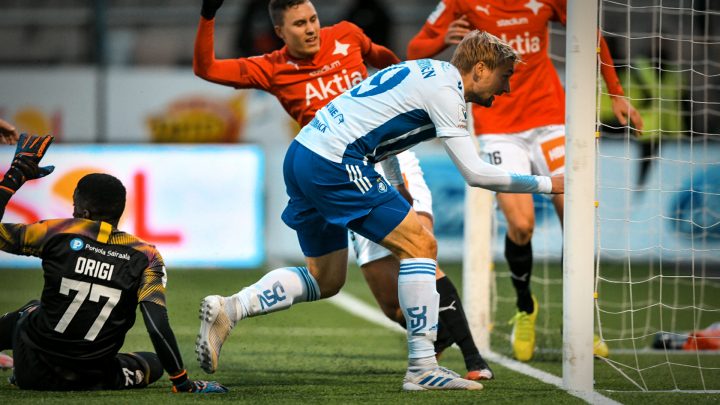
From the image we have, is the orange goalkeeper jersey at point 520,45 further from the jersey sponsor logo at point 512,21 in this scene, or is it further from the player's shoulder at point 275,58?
the player's shoulder at point 275,58

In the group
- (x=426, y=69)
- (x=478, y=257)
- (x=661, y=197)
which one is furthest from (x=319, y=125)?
(x=661, y=197)

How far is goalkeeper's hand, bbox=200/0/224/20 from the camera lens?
17.7 feet

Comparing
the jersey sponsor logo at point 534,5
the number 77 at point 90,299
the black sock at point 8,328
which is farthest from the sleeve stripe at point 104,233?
the jersey sponsor logo at point 534,5

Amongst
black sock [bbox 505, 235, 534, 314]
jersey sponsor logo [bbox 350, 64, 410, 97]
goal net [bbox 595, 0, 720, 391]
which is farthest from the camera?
goal net [bbox 595, 0, 720, 391]

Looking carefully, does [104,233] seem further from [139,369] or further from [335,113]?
[335,113]

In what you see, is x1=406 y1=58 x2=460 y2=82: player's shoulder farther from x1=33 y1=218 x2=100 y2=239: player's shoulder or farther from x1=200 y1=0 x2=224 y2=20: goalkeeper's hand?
x1=33 y1=218 x2=100 y2=239: player's shoulder

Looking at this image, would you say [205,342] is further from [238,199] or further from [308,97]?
[238,199]

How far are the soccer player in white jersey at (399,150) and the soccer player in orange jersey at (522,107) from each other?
1636 mm

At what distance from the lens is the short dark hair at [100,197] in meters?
4.74

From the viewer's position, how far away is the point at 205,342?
491 cm

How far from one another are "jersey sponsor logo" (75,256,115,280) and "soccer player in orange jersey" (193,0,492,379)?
4.59 ft

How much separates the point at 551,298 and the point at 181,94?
16.9ft

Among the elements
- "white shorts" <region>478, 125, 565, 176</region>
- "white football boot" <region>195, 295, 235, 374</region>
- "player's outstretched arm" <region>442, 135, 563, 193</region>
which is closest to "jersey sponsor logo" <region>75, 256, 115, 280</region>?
"white football boot" <region>195, 295, 235, 374</region>

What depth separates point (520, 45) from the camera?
21.7ft
